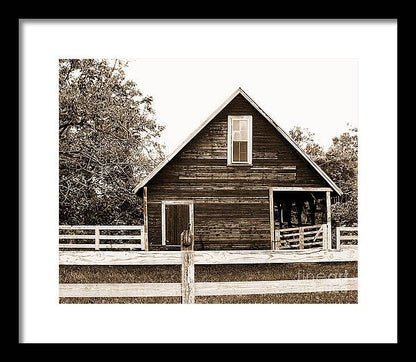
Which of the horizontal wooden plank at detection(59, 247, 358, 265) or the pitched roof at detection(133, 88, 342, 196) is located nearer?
the horizontal wooden plank at detection(59, 247, 358, 265)

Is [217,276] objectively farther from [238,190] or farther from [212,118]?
[212,118]

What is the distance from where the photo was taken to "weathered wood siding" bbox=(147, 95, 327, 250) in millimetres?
10203

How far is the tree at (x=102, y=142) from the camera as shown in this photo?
31.6 ft

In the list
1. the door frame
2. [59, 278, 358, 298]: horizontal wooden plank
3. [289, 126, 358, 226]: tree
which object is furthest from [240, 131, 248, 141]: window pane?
[59, 278, 358, 298]: horizontal wooden plank

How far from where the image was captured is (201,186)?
34.8 feet

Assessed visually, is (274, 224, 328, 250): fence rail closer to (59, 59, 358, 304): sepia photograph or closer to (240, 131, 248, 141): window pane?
(59, 59, 358, 304): sepia photograph

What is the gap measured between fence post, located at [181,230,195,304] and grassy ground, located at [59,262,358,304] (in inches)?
3.6

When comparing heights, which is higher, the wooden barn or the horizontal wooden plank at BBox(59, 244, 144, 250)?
the wooden barn

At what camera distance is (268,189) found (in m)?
10.5

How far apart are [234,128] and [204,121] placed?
997mm

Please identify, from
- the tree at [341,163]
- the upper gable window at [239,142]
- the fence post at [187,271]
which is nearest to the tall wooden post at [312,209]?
the tree at [341,163]

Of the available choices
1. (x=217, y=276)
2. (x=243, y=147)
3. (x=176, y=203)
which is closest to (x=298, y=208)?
(x=243, y=147)
